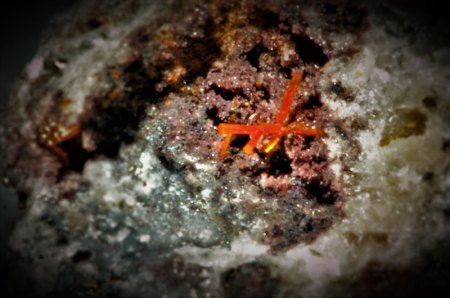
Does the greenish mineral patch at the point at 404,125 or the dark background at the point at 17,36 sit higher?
the dark background at the point at 17,36

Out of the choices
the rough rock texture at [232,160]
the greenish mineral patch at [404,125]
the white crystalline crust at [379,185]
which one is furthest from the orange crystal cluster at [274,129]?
the greenish mineral patch at [404,125]

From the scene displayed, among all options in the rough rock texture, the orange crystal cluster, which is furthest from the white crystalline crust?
the orange crystal cluster

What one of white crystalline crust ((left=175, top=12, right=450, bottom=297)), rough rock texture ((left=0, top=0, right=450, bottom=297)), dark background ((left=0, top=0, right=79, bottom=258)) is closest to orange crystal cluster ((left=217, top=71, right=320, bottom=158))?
rough rock texture ((left=0, top=0, right=450, bottom=297))

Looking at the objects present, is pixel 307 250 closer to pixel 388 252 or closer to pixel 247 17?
pixel 388 252

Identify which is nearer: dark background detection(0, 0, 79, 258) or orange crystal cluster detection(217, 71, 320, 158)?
orange crystal cluster detection(217, 71, 320, 158)

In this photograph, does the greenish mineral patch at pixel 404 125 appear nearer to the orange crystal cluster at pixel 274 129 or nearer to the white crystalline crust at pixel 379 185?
the white crystalline crust at pixel 379 185

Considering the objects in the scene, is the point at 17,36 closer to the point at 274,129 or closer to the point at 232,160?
the point at 232,160

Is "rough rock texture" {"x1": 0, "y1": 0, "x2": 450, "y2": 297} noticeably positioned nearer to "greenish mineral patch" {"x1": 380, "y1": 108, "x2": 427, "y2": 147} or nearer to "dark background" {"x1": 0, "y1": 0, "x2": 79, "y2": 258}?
"greenish mineral patch" {"x1": 380, "y1": 108, "x2": 427, "y2": 147}

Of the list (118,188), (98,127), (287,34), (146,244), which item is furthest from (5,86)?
(287,34)

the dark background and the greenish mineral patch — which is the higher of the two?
the dark background
